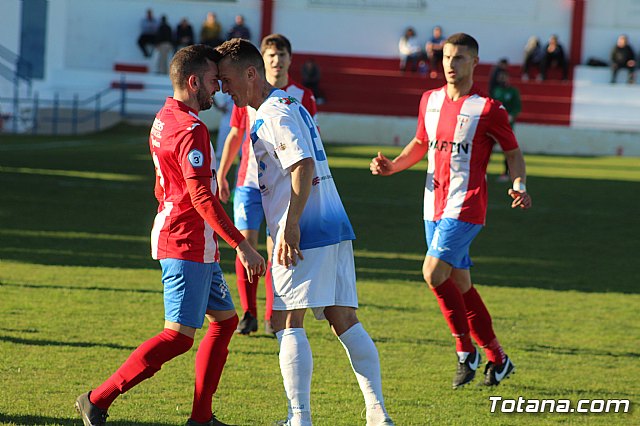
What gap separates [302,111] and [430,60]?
3272cm

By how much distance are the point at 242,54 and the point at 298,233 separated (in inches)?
34.8

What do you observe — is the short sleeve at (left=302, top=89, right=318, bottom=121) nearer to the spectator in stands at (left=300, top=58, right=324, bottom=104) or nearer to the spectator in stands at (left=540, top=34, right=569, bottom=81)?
the spectator in stands at (left=300, top=58, right=324, bottom=104)

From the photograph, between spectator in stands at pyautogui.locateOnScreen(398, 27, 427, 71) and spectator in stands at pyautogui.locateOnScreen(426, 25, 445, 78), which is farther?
spectator in stands at pyautogui.locateOnScreen(398, 27, 427, 71)

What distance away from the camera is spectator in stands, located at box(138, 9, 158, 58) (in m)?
38.7

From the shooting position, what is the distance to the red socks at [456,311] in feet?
22.1

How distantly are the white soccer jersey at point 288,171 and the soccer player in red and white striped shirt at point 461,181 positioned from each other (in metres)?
1.50

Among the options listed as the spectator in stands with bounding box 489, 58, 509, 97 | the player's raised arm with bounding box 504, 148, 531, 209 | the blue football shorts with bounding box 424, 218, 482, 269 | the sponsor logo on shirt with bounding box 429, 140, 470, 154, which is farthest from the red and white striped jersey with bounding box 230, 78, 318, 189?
the spectator in stands with bounding box 489, 58, 509, 97

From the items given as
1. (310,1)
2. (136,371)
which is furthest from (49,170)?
(310,1)

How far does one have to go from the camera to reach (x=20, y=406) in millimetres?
5633

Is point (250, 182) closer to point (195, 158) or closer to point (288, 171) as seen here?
point (288, 171)

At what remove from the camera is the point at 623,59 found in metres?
36.6

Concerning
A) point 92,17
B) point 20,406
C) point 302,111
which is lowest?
point 20,406

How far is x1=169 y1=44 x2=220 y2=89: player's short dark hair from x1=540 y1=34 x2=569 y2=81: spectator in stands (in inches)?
1295

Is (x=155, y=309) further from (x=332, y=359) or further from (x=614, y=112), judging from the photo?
(x=614, y=112)
